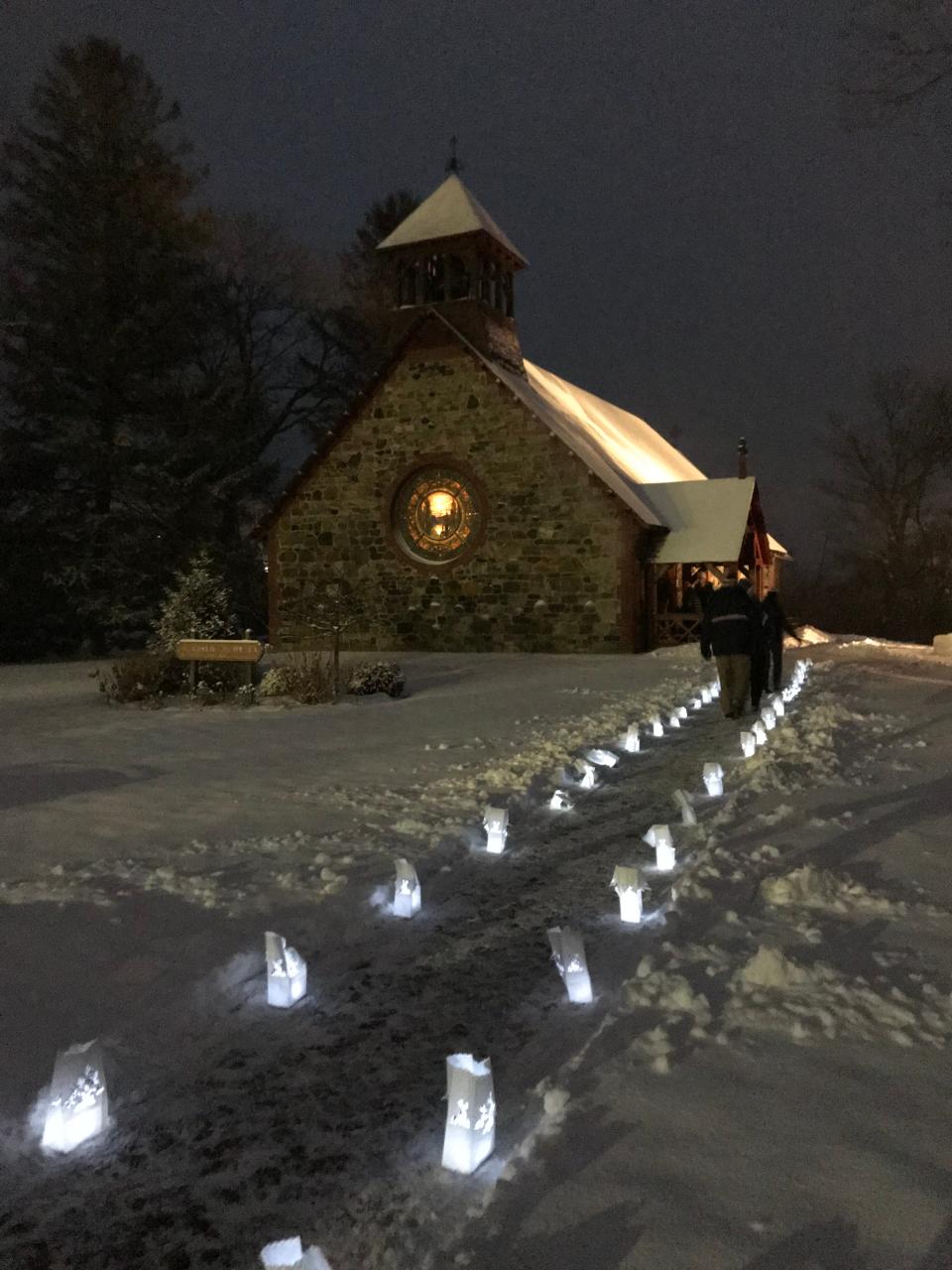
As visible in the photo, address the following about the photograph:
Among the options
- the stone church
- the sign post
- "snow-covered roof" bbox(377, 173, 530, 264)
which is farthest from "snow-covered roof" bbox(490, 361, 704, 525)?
the sign post

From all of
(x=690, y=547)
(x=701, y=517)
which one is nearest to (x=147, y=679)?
(x=690, y=547)

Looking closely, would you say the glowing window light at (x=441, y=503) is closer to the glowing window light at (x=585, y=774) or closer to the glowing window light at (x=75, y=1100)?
the glowing window light at (x=585, y=774)

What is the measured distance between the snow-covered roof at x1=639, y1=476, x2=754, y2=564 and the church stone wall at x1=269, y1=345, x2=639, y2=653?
1.65 meters

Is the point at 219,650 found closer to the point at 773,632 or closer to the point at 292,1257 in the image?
the point at 773,632

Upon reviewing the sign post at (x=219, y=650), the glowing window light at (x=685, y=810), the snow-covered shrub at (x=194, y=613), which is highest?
the snow-covered shrub at (x=194, y=613)

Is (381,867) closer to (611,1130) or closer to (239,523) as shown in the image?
(611,1130)

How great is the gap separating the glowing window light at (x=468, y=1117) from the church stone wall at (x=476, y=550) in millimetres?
17140

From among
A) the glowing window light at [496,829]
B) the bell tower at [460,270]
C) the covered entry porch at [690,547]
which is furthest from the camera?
the bell tower at [460,270]

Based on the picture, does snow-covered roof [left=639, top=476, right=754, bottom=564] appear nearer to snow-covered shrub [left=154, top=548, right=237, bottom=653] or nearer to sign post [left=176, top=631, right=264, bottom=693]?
snow-covered shrub [left=154, top=548, right=237, bottom=653]

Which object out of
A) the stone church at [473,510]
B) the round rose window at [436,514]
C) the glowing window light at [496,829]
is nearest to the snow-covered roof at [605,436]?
the stone church at [473,510]

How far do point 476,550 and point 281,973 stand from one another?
17350 millimetres

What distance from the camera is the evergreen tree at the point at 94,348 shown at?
25.0 metres

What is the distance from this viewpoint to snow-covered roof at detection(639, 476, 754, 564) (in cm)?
2036

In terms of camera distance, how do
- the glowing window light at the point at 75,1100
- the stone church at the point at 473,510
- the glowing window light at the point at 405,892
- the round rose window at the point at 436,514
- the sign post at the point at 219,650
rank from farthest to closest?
the round rose window at the point at 436,514 < the stone church at the point at 473,510 < the sign post at the point at 219,650 < the glowing window light at the point at 405,892 < the glowing window light at the point at 75,1100
